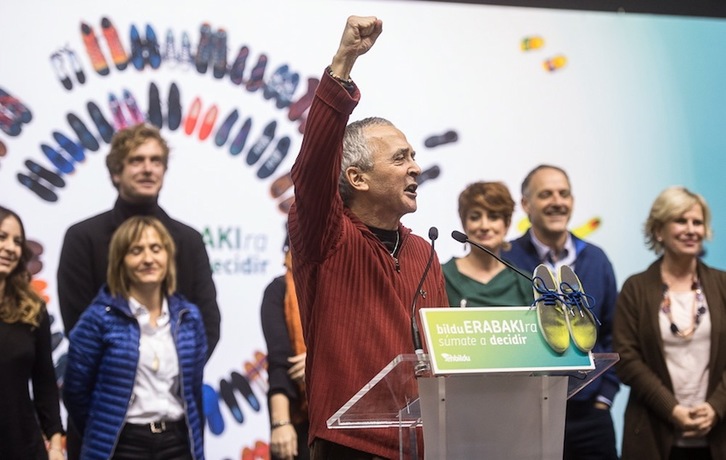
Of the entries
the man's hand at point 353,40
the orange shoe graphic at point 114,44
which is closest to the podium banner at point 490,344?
the man's hand at point 353,40

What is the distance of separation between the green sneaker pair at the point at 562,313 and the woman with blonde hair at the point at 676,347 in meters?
1.94

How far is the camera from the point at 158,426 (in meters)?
3.45

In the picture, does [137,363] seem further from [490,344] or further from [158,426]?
[490,344]

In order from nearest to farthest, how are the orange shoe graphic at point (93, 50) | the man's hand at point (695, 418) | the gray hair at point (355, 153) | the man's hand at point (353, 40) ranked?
the man's hand at point (353, 40) < the gray hair at point (355, 153) < the man's hand at point (695, 418) < the orange shoe graphic at point (93, 50)

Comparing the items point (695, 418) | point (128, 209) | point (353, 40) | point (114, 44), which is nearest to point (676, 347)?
point (695, 418)

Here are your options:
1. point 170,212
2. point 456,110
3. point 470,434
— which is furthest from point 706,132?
point 470,434

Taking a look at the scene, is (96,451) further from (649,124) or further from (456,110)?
(649,124)

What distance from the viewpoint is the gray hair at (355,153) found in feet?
7.86

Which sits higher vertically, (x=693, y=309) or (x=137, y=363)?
(x=693, y=309)

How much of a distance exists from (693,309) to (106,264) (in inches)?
88.2

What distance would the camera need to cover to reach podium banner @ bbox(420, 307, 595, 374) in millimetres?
1782

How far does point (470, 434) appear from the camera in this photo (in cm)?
187

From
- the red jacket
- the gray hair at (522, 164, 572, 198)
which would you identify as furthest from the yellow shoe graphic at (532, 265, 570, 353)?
the gray hair at (522, 164, 572, 198)

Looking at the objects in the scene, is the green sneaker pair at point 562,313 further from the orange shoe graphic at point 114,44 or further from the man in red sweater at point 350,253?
the orange shoe graphic at point 114,44
